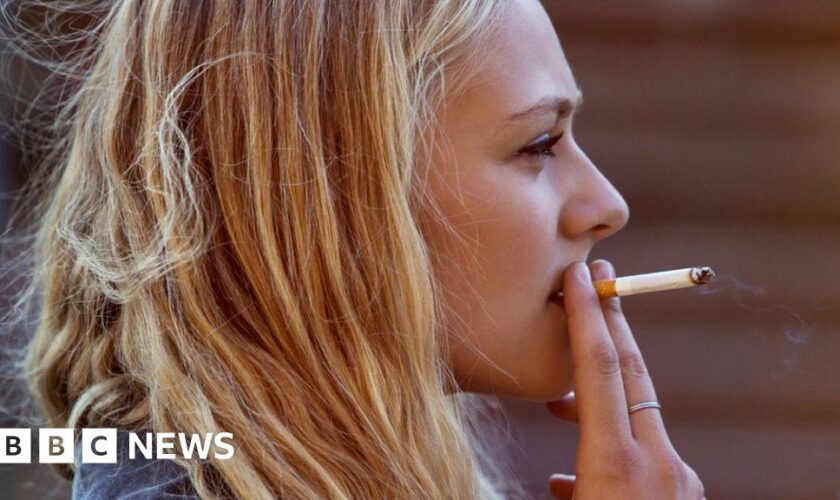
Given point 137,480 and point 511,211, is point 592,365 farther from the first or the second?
point 137,480

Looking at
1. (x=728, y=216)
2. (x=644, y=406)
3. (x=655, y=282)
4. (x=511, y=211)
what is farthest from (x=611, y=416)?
(x=728, y=216)

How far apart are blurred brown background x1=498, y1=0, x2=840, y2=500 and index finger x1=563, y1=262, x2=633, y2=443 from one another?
1190 mm

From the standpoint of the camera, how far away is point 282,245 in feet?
3.29

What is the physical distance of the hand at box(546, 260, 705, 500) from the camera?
3.39 ft

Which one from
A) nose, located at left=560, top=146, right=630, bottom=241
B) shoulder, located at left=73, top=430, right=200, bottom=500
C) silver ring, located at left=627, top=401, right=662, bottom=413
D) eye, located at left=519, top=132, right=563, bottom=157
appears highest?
eye, located at left=519, top=132, right=563, bottom=157

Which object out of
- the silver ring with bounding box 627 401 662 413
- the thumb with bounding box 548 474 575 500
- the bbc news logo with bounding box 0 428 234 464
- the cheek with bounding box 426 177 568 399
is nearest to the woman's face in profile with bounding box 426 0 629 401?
the cheek with bounding box 426 177 568 399

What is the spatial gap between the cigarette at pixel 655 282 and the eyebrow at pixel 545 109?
23cm

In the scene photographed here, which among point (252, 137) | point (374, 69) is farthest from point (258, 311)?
point (374, 69)

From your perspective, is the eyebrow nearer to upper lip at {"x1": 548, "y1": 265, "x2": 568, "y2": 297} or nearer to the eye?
the eye

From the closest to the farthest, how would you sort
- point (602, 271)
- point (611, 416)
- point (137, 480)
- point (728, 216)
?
point (137, 480), point (611, 416), point (602, 271), point (728, 216)

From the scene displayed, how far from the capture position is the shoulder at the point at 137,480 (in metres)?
0.89

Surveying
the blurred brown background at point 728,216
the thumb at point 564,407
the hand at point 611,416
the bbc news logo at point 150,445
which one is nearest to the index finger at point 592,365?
the hand at point 611,416

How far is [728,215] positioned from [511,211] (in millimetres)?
1396

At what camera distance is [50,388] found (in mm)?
1206
